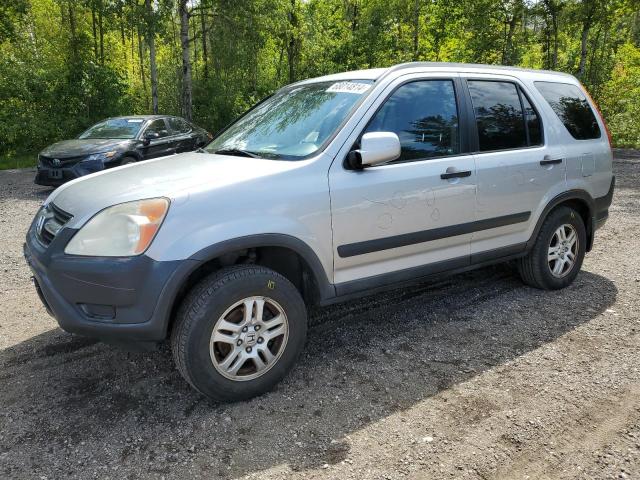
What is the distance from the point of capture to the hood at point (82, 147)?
9.79m

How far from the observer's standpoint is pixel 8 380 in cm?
325

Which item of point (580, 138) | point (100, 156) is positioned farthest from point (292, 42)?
point (580, 138)

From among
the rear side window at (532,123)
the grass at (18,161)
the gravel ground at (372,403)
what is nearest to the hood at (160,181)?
the gravel ground at (372,403)

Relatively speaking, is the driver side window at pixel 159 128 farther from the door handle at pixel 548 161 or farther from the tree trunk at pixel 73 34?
the tree trunk at pixel 73 34

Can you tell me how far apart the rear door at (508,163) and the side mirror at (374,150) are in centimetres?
96

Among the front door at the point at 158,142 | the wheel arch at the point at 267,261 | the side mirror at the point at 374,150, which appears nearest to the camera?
the wheel arch at the point at 267,261

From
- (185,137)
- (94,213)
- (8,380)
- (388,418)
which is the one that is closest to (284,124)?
(94,213)

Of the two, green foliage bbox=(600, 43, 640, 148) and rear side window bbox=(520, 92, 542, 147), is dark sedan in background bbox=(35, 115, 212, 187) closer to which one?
rear side window bbox=(520, 92, 542, 147)

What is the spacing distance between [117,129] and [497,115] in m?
9.00

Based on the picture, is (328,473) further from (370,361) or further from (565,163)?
(565,163)

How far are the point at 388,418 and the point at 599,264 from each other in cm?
388

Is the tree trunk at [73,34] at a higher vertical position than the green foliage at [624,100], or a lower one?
higher

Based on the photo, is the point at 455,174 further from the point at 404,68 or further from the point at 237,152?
the point at 237,152

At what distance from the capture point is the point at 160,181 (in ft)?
9.70
